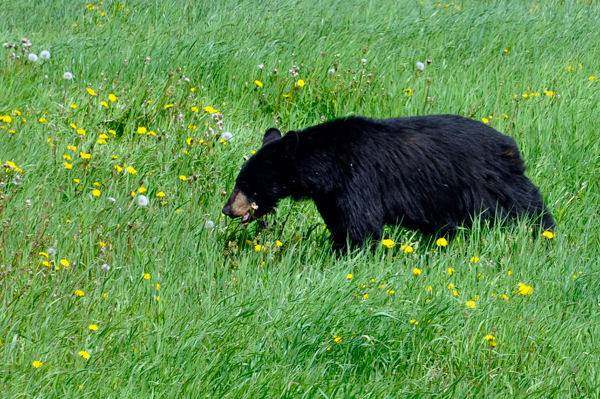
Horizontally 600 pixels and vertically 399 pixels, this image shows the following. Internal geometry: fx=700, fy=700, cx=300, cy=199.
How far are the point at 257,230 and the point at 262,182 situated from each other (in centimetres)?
31

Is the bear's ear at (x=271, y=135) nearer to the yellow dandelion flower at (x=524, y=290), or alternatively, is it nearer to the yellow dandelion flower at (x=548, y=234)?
the yellow dandelion flower at (x=548, y=234)

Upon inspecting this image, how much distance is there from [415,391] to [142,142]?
A: 3.07 m

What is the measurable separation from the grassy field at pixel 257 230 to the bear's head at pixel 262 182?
129mm

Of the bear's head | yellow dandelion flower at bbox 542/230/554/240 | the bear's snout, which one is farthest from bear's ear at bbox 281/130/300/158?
yellow dandelion flower at bbox 542/230/554/240

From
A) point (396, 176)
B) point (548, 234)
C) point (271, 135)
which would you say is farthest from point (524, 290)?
point (271, 135)

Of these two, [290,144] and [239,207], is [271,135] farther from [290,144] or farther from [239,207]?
[239,207]

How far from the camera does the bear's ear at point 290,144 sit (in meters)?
4.19

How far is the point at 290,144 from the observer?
4.25 m

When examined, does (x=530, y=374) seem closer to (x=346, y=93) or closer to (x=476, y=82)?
(x=346, y=93)

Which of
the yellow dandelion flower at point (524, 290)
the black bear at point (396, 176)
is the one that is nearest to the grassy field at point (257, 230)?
the yellow dandelion flower at point (524, 290)

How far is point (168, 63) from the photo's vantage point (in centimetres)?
609

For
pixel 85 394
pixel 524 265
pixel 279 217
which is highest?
→ pixel 85 394

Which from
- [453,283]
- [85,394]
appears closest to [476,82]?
[453,283]

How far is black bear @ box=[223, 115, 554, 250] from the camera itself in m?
4.21
